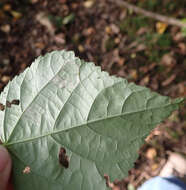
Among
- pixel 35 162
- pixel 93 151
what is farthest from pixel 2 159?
pixel 93 151

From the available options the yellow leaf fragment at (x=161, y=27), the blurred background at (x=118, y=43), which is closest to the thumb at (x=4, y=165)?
the blurred background at (x=118, y=43)

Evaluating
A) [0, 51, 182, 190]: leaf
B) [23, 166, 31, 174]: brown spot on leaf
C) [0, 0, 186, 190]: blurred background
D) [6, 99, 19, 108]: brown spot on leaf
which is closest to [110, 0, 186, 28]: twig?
[0, 0, 186, 190]: blurred background

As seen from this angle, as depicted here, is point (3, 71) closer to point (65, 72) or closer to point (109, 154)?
point (65, 72)

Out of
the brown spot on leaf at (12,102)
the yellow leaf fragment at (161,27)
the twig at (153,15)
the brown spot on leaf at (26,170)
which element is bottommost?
the brown spot on leaf at (26,170)

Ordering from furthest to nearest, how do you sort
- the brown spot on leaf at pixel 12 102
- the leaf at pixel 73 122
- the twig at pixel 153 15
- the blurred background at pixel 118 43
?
the twig at pixel 153 15 < the blurred background at pixel 118 43 < the brown spot on leaf at pixel 12 102 < the leaf at pixel 73 122

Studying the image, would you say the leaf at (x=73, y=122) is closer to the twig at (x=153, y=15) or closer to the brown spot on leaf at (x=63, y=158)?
the brown spot on leaf at (x=63, y=158)

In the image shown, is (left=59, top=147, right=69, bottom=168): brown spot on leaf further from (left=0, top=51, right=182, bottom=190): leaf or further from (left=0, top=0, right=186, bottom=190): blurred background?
(left=0, top=0, right=186, bottom=190): blurred background

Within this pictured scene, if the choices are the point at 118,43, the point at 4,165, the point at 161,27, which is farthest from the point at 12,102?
the point at 161,27
